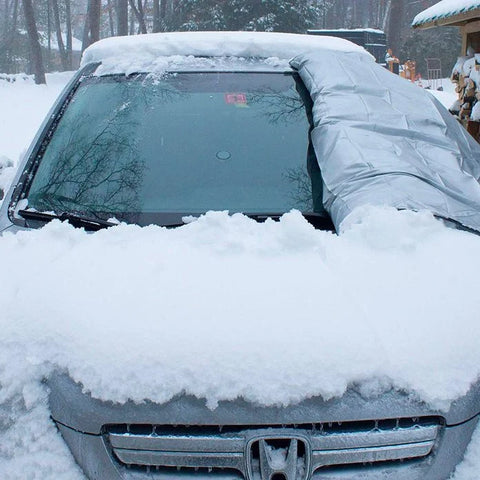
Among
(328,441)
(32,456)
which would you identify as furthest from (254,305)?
(32,456)

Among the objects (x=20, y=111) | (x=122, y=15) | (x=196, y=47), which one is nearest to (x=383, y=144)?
(x=196, y=47)

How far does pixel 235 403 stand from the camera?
5.03 ft

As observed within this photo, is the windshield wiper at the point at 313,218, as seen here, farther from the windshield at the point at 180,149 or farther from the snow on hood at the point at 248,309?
the snow on hood at the point at 248,309

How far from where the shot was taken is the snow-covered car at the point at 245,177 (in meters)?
1.54

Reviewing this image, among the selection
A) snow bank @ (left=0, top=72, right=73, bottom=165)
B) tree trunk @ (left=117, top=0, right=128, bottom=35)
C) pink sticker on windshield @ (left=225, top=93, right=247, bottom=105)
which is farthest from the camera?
tree trunk @ (left=117, top=0, right=128, bottom=35)

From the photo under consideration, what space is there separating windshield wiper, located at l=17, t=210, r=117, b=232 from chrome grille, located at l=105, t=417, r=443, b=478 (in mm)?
921

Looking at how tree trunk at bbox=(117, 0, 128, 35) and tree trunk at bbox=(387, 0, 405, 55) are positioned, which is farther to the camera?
tree trunk at bbox=(117, 0, 128, 35)

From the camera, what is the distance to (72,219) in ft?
7.68

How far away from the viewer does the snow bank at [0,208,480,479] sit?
1553 millimetres

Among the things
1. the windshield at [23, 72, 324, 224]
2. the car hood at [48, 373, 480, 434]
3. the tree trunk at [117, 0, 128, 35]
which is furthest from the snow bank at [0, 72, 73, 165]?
the car hood at [48, 373, 480, 434]

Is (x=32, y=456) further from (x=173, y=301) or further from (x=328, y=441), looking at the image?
(x=328, y=441)

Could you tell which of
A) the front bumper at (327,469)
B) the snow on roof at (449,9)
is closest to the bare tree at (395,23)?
the snow on roof at (449,9)

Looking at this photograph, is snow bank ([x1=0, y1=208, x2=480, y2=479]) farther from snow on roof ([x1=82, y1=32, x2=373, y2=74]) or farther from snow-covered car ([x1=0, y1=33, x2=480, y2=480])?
snow on roof ([x1=82, y1=32, x2=373, y2=74])

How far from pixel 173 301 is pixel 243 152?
1.16 m
